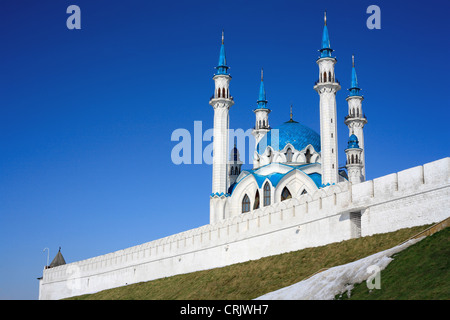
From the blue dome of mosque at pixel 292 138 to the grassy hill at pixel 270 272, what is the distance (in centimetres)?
1836

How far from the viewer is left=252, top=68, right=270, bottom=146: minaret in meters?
57.5

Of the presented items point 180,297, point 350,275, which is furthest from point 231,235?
point 350,275

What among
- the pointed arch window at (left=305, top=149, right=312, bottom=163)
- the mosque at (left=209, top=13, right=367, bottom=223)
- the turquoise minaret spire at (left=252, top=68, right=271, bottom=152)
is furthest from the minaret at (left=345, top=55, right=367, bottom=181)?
the turquoise minaret spire at (left=252, top=68, right=271, bottom=152)

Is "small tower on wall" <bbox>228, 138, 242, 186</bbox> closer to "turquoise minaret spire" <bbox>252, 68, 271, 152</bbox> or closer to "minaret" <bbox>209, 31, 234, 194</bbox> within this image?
"turquoise minaret spire" <bbox>252, 68, 271, 152</bbox>

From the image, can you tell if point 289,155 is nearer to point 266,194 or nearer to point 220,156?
point 266,194

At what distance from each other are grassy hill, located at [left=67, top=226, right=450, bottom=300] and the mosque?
12641mm

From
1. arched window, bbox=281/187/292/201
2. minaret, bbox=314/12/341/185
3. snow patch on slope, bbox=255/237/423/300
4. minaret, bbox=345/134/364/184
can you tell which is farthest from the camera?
arched window, bbox=281/187/292/201

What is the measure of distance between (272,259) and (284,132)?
2380cm

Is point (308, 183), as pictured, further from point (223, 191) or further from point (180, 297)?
point (180, 297)

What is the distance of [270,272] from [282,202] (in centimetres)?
528

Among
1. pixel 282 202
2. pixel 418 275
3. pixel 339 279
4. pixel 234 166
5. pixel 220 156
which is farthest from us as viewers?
pixel 234 166

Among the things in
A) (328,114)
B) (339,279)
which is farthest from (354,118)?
(339,279)

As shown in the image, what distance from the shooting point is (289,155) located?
168ft
